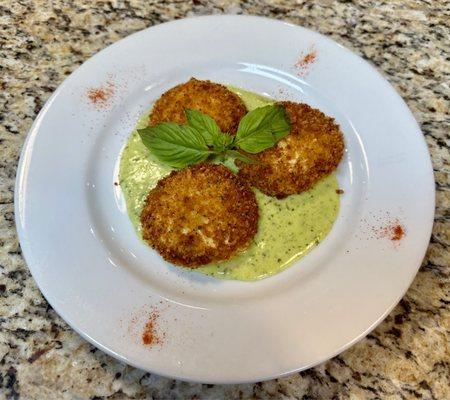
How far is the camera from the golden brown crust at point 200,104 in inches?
76.7

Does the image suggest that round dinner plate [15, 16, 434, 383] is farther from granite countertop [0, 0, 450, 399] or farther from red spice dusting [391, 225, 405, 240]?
granite countertop [0, 0, 450, 399]

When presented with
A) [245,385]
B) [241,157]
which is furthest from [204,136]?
[245,385]

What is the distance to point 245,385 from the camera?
5.32 ft

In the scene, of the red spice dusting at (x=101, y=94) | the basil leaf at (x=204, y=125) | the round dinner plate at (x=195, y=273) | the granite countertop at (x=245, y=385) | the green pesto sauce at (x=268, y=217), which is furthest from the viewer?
the red spice dusting at (x=101, y=94)

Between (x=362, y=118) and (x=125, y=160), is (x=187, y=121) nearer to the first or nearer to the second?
(x=125, y=160)

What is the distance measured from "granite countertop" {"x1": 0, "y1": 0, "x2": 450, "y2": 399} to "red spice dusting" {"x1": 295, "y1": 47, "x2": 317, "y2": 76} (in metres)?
0.42

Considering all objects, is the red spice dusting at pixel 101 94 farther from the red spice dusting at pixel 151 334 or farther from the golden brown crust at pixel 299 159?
the red spice dusting at pixel 151 334

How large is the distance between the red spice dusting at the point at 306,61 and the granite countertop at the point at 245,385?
42 cm

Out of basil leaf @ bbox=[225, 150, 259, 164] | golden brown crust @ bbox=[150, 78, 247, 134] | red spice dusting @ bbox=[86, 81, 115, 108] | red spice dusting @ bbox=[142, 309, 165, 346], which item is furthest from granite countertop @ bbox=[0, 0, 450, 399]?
basil leaf @ bbox=[225, 150, 259, 164]

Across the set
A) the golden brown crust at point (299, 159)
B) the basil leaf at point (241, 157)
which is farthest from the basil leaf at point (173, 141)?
the golden brown crust at point (299, 159)

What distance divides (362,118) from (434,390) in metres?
1.00

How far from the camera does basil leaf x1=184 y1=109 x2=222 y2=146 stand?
1.85 meters

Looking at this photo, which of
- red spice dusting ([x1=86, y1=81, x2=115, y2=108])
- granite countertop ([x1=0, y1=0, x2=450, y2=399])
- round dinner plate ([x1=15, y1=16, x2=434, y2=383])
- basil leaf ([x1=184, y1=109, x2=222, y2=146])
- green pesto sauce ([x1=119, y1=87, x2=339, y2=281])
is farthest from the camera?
red spice dusting ([x1=86, y1=81, x2=115, y2=108])

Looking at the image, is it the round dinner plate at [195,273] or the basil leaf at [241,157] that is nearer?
the round dinner plate at [195,273]
